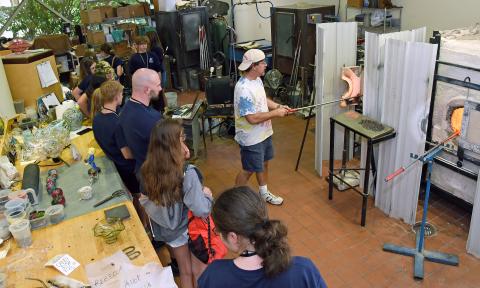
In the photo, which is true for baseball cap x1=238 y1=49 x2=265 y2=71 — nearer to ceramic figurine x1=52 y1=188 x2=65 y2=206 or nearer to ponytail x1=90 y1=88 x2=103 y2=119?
ponytail x1=90 y1=88 x2=103 y2=119

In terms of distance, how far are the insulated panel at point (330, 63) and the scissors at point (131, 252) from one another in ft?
10.2

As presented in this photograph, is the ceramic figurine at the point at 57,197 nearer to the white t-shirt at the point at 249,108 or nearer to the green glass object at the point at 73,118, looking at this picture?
the green glass object at the point at 73,118

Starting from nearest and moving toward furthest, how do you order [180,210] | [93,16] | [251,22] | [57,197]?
[180,210]
[57,197]
[93,16]
[251,22]

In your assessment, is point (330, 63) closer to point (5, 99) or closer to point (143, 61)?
point (143, 61)

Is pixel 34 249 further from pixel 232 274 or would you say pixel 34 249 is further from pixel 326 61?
pixel 326 61

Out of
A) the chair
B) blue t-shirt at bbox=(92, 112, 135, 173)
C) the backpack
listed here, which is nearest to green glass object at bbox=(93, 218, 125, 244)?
the backpack

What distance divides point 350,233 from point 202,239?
6.24 ft

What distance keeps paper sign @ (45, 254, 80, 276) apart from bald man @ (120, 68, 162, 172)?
1054mm

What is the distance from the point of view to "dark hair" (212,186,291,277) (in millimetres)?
1489

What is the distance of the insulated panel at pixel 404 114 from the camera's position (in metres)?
3.49

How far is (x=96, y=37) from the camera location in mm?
8695

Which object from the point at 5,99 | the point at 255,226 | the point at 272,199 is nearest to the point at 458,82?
the point at 272,199

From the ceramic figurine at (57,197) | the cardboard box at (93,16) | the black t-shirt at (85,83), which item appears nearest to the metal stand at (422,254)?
the ceramic figurine at (57,197)

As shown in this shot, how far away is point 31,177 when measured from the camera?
125 inches
